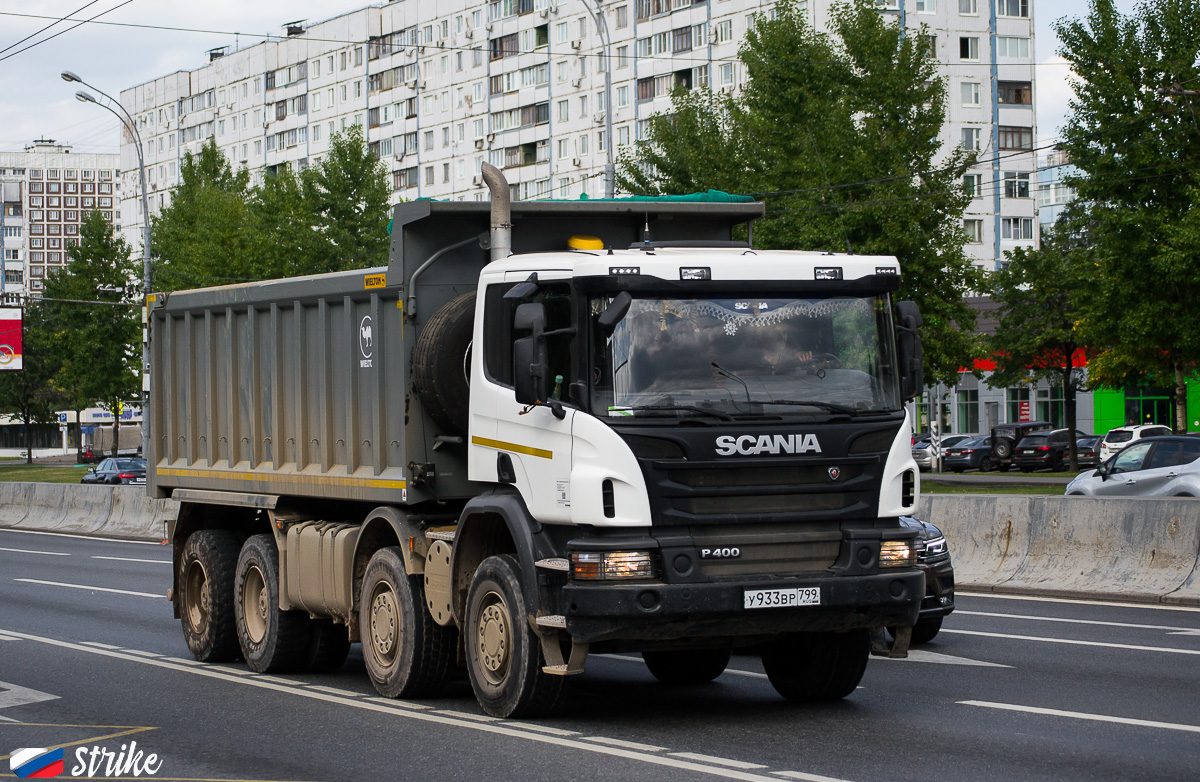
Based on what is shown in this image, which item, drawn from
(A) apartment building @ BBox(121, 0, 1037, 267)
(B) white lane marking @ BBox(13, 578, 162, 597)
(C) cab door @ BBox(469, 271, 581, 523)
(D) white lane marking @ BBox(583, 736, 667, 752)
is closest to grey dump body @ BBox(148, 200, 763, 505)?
(C) cab door @ BBox(469, 271, 581, 523)

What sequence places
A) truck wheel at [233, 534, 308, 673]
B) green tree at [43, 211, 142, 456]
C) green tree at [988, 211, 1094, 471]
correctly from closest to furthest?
truck wheel at [233, 534, 308, 673] < green tree at [988, 211, 1094, 471] < green tree at [43, 211, 142, 456]

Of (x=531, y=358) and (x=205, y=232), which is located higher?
(x=205, y=232)

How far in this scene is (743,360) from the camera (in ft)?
27.0

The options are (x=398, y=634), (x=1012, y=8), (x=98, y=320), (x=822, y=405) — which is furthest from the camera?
(x=1012, y=8)

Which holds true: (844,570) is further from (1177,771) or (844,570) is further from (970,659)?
(970,659)

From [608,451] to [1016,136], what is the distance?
3187 inches

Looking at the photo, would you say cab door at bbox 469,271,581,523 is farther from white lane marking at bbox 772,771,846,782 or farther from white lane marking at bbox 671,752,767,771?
white lane marking at bbox 772,771,846,782

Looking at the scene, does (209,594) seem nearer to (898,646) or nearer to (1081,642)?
(898,646)

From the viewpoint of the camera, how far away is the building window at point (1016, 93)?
275ft

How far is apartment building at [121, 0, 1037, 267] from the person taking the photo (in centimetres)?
8131

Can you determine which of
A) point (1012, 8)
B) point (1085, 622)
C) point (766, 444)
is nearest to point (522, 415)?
point (766, 444)

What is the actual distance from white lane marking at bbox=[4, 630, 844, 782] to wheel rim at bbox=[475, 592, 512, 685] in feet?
0.99

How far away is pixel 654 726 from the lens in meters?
8.64

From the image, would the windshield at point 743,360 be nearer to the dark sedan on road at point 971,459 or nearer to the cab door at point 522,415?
the cab door at point 522,415
